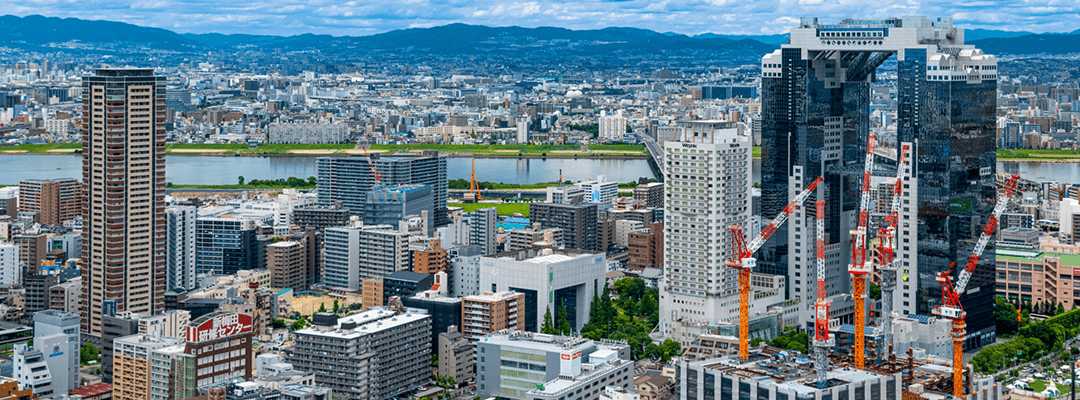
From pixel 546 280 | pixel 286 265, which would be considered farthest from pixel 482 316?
pixel 286 265

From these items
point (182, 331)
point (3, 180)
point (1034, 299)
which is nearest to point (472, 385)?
point (182, 331)

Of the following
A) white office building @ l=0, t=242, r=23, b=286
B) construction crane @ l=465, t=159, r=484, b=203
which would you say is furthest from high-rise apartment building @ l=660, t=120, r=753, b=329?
construction crane @ l=465, t=159, r=484, b=203

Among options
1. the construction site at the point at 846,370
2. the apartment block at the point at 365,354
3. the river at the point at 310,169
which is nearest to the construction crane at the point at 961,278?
the construction site at the point at 846,370

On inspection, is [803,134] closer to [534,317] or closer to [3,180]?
[534,317]

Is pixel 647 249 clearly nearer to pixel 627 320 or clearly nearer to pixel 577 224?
pixel 577 224

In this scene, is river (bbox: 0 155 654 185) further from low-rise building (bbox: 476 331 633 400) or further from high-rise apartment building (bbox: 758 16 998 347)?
low-rise building (bbox: 476 331 633 400)

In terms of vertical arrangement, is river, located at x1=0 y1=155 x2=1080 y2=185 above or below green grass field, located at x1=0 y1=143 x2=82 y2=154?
below

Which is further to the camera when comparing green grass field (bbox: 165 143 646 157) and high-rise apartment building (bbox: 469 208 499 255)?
green grass field (bbox: 165 143 646 157)
